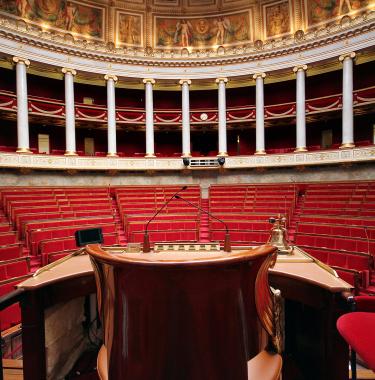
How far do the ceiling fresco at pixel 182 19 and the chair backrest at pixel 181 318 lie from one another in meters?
15.4

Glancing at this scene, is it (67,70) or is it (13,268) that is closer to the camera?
(13,268)

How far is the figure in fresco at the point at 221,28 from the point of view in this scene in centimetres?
1395

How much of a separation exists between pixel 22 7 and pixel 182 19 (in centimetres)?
780

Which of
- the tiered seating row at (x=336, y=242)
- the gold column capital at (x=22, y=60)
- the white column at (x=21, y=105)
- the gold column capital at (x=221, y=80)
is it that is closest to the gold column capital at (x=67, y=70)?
the gold column capital at (x=22, y=60)

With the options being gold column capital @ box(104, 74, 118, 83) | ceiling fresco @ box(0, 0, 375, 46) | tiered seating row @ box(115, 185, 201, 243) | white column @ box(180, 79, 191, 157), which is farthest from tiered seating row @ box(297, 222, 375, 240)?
gold column capital @ box(104, 74, 118, 83)

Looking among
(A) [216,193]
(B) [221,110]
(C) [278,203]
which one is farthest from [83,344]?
(B) [221,110]

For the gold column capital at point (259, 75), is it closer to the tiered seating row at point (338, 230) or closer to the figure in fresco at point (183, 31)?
the figure in fresco at point (183, 31)

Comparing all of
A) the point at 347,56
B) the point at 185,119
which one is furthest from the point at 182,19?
the point at 347,56

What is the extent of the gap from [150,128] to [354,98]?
32.5ft

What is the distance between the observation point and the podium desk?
144cm

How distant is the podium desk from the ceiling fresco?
1454 centimetres

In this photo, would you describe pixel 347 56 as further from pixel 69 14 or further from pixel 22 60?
pixel 22 60

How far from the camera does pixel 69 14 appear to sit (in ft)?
41.2

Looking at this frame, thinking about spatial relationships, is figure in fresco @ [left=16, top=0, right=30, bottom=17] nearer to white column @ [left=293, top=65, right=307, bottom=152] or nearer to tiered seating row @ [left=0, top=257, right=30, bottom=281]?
tiered seating row @ [left=0, top=257, right=30, bottom=281]
